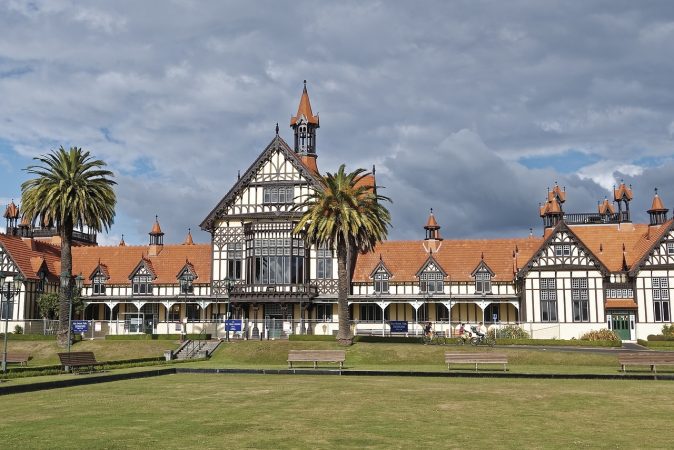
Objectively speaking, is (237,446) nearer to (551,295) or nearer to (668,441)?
(668,441)

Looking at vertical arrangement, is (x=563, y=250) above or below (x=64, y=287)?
above

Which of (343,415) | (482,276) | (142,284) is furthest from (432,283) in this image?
(343,415)

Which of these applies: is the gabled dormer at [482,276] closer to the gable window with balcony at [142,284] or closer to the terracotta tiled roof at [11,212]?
the gable window with balcony at [142,284]

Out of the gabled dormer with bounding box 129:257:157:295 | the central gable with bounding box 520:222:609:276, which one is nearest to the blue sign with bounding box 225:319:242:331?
the gabled dormer with bounding box 129:257:157:295

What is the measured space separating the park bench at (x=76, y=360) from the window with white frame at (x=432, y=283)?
37970mm

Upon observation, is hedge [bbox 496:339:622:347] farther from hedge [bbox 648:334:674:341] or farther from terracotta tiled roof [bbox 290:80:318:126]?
terracotta tiled roof [bbox 290:80:318:126]

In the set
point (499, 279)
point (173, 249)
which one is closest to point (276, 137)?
point (173, 249)

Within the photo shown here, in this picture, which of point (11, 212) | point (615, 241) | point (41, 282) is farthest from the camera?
point (11, 212)

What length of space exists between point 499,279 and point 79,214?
37952 millimetres

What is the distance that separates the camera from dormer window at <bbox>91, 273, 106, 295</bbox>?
73.8 m

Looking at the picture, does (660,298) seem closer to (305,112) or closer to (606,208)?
(606,208)

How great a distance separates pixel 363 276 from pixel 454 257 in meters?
9.40

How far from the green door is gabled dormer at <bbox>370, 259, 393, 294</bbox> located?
20.6 m

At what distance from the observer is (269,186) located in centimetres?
6706
